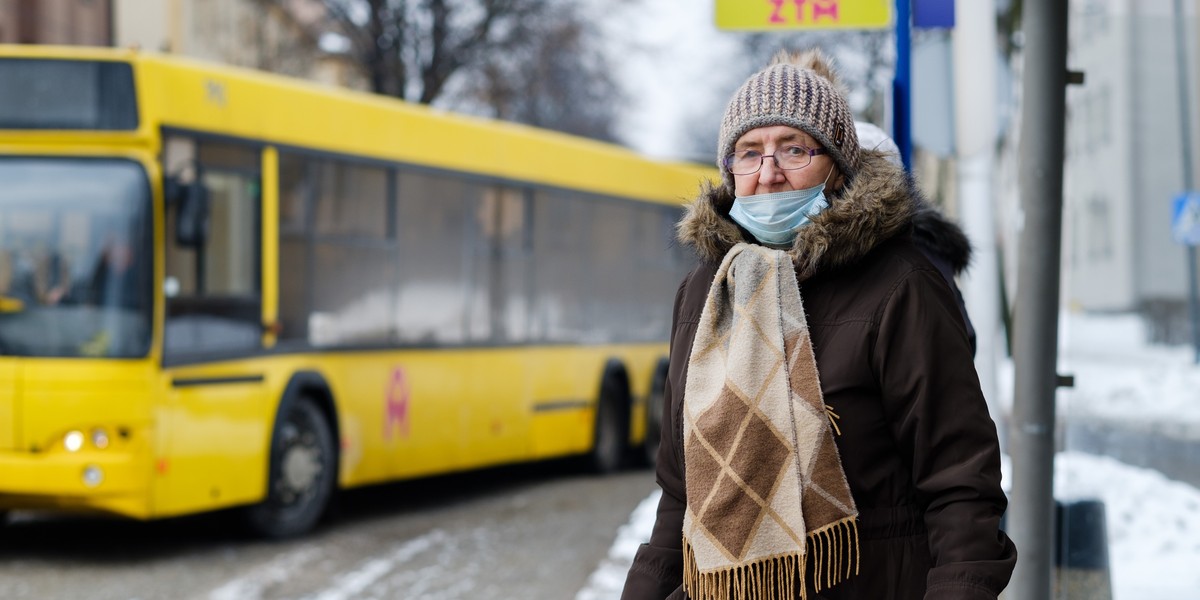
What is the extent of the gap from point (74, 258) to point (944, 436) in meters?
7.37

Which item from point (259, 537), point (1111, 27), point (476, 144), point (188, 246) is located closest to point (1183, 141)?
point (1111, 27)

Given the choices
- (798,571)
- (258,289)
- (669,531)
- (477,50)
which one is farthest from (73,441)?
(477,50)

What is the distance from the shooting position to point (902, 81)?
5.65m

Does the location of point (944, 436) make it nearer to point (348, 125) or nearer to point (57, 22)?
point (348, 125)

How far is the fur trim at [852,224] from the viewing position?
273 cm

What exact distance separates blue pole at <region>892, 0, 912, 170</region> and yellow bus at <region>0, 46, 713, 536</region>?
15.9 ft

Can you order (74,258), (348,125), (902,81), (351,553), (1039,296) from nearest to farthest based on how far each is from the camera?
(1039,296) → (902,81) → (74,258) → (351,553) → (348,125)

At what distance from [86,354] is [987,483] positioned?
7238 mm

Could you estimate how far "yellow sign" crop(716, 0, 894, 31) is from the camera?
617 cm

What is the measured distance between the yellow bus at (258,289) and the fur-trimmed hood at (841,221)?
6.57 m

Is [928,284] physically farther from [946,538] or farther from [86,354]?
[86,354]

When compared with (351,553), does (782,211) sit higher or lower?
higher

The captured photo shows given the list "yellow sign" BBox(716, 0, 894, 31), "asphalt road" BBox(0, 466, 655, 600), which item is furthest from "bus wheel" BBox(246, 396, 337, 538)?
"yellow sign" BBox(716, 0, 894, 31)

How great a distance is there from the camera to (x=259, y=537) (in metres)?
10.3
